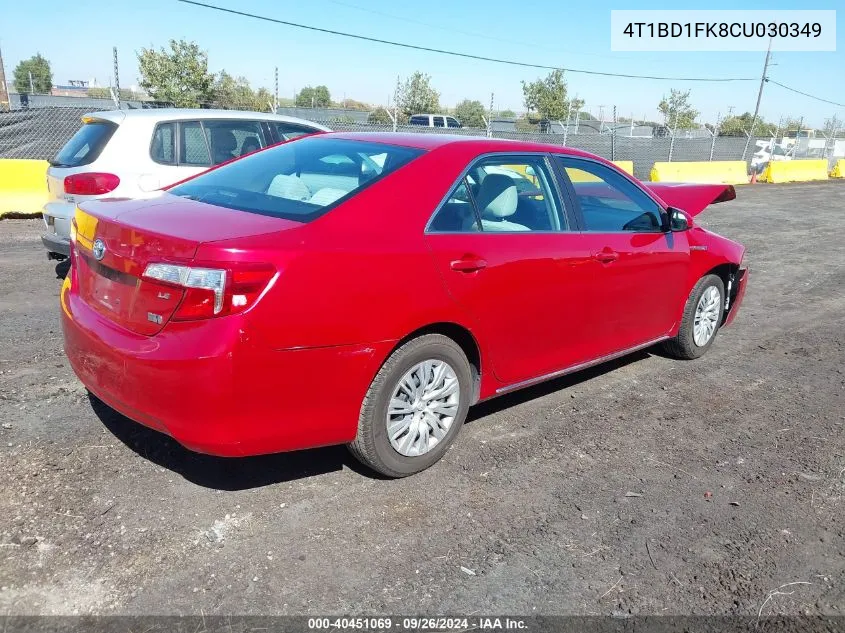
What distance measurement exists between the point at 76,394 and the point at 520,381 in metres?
2.58

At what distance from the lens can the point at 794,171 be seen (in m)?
28.2

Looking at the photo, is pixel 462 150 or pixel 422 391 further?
pixel 462 150

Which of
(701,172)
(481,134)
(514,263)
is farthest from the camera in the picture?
(701,172)

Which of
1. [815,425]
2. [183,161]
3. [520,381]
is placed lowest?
[815,425]

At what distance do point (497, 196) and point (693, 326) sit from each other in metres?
2.35

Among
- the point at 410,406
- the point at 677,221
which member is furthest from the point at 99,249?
the point at 677,221

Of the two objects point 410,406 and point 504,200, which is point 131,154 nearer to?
point 504,200

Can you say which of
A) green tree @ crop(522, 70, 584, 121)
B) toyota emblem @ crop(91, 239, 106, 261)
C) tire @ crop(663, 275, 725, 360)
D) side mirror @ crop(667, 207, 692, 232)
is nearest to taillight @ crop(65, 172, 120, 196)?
toyota emblem @ crop(91, 239, 106, 261)

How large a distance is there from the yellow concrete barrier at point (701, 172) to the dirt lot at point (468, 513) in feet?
61.1

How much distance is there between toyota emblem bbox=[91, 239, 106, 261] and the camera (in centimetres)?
317

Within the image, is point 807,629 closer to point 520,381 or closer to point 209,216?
point 520,381

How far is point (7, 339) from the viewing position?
514cm

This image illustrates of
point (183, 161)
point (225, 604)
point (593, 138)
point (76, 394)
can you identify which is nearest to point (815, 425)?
point (225, 604)

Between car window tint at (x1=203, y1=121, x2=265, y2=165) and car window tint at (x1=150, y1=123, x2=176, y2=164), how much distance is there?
404 mm
